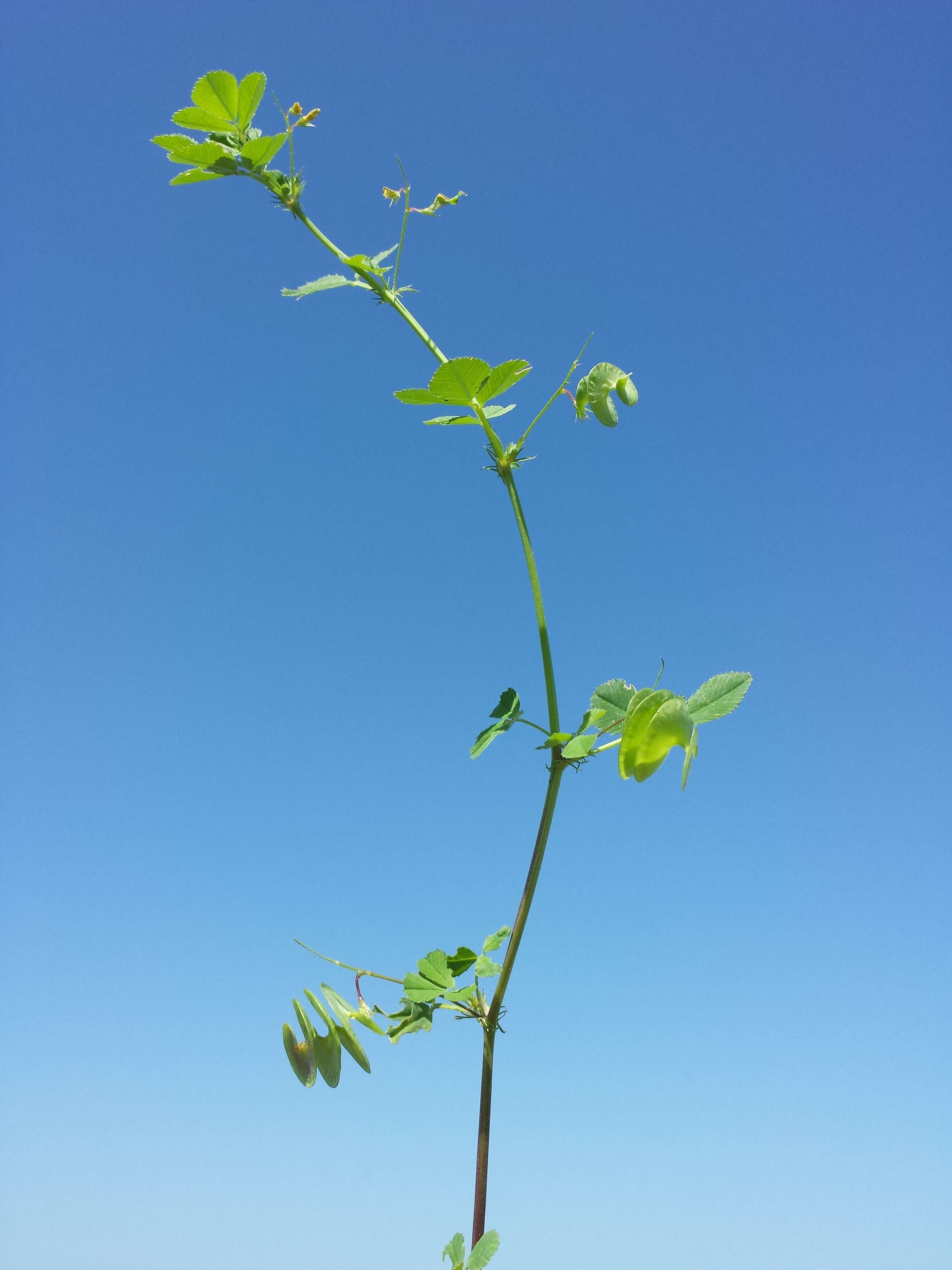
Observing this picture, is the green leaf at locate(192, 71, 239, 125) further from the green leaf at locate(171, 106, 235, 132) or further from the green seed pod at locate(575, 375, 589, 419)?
the green seed pod at locate(575, 375, 589, 419)

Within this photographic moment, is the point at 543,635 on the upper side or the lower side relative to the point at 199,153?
lower

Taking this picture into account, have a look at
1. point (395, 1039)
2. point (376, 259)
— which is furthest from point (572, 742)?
point (376, 259)

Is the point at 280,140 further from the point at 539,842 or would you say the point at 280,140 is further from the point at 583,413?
the point at 539,842

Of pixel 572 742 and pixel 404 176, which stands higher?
pixel 404 176

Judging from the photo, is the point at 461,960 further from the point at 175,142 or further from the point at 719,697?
the point at 175,142

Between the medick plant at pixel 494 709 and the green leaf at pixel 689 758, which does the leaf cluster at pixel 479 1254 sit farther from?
the green leaf at pixel 689 758

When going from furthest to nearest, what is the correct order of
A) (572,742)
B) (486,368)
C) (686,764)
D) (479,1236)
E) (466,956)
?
(466,956) → (486,368) → (572,742) → (479,1236) → (686,764)

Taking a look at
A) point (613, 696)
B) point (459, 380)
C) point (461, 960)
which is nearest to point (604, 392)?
point (459, 380)
